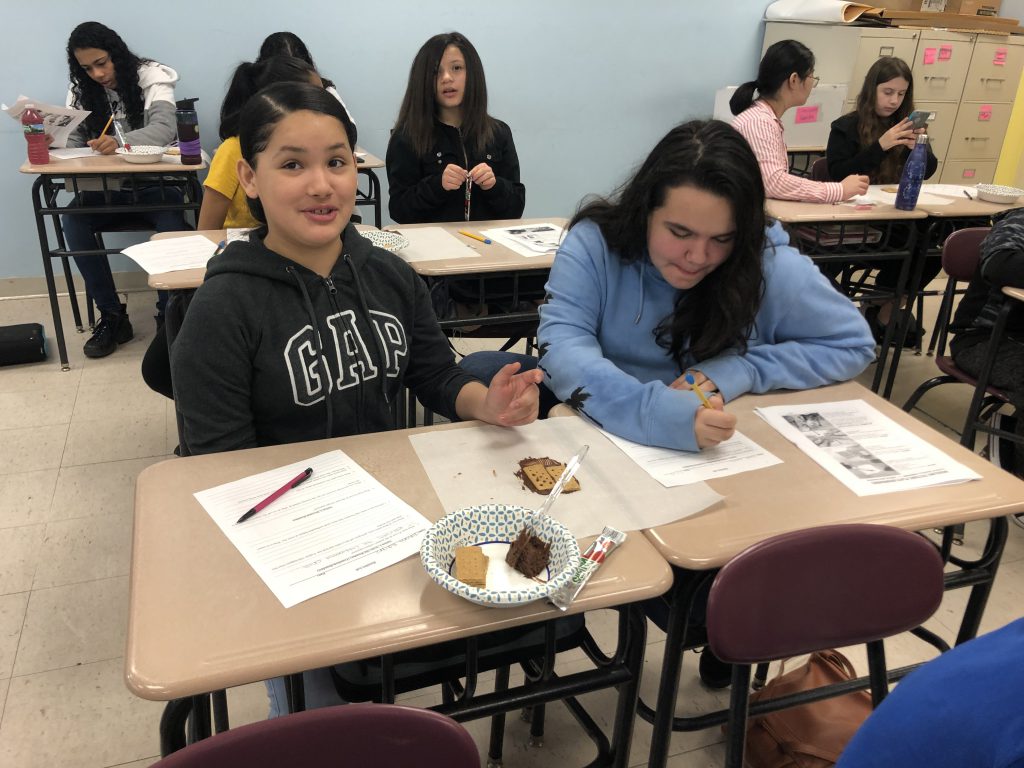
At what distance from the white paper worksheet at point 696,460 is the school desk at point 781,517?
0.02m

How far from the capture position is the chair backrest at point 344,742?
25.2 inches

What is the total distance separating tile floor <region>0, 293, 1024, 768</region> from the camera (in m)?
1.57

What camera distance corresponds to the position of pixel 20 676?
1.71 m

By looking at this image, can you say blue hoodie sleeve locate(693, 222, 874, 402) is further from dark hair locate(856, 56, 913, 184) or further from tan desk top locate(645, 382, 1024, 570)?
dark hair locate(856, 56, 913, 184)

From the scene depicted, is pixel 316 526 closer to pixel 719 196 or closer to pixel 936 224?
pixel 719 196

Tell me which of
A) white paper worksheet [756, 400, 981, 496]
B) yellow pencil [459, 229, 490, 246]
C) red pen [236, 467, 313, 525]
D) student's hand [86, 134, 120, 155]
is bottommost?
red pen [236, 467, 313, 525]

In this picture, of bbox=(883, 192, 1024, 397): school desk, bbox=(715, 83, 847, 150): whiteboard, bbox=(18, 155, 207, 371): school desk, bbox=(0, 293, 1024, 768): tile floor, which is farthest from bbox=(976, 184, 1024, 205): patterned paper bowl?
bbox=(18, 155, 207, 371): school desk

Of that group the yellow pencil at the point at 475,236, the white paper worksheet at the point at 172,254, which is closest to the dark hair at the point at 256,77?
the white paper worksheet at the point at 172,254

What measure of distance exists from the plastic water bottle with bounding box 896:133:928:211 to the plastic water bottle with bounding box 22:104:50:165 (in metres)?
3.46

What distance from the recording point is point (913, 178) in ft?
9.57

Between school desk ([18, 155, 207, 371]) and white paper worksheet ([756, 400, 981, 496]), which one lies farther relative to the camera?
school desk ([18, 155, 207, 371])

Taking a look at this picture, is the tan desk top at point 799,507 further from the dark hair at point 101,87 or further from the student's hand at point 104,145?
the dark hair at point 101,87

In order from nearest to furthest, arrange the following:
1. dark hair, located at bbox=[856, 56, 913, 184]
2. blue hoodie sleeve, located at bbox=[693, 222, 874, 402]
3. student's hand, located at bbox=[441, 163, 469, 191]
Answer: blue hoodie sleeve, located at bbox=[693, 222, 874, 402] < student's hand, located at bbox=[441, 163, 469, 191] < dark hair, located at bbox=[856, 56, 913, 184]

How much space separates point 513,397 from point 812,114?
13.1 feet
